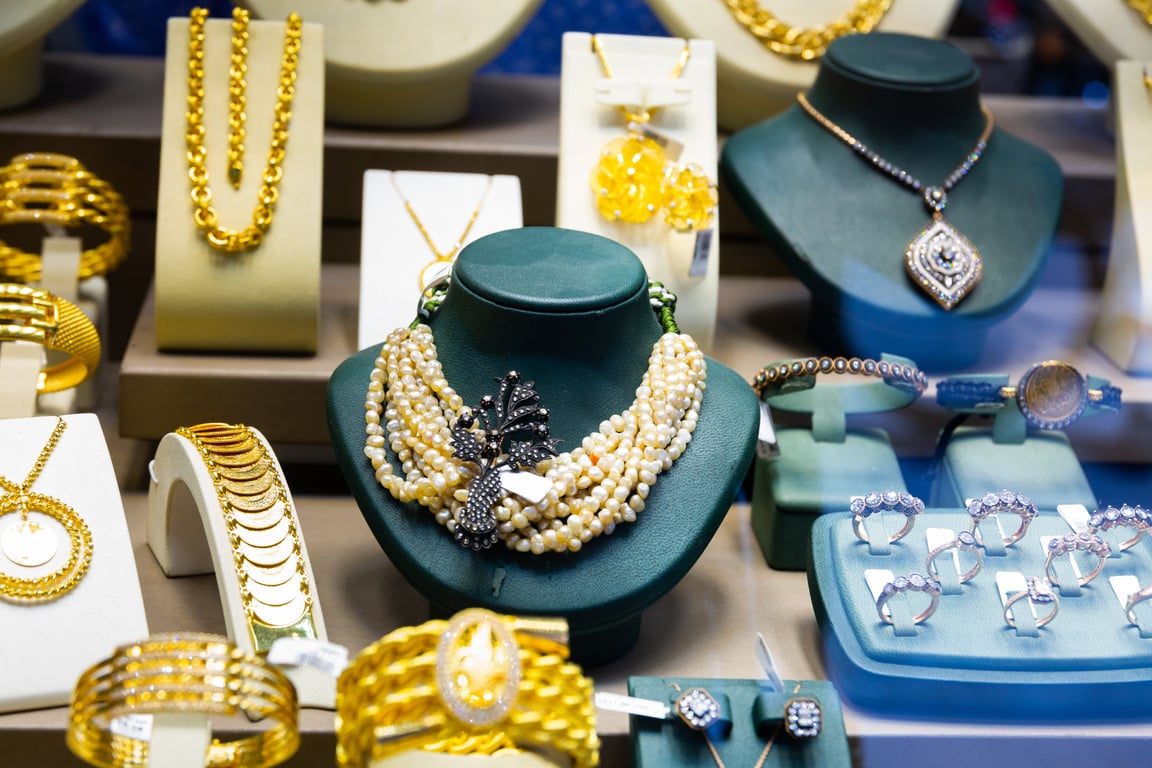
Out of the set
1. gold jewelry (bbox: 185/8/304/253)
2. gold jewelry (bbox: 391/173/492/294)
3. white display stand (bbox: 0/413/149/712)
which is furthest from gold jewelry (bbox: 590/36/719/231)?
white display stand (bbox: 0/413/149/712)

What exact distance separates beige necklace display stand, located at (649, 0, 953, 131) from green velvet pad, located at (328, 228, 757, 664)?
603mm

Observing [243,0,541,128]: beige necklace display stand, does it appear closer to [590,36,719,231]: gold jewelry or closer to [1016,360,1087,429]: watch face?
[590,36,719,231]: gold jewelry

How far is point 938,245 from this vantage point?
4.82 ft

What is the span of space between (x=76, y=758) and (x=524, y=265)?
0.57 meters

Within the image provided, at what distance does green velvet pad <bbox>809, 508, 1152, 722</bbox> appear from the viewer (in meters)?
1.12

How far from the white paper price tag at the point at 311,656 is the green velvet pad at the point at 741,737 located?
0.28 metres

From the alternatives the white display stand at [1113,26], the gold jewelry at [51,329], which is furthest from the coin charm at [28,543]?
the white display stand at [1113,26]

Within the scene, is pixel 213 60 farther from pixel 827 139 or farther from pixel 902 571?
pixel 902 571

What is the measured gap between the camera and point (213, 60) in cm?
148

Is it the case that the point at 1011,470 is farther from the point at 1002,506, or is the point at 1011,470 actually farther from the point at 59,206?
the point at 59,206

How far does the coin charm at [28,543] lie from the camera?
112 cm

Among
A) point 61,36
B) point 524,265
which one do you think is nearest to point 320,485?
point 524,265

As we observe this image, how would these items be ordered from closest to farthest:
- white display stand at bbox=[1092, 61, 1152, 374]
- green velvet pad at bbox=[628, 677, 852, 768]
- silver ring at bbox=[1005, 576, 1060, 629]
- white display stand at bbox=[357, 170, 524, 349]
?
1. green velvet pad at bbox=[628, 677, 852, 768]
2. silver ring at bbox=[1005, 576, 1060, 629]
3. white display stand at bbox=[357, 170, 524, 349]
4. white display stand at bbox=[1092, 61, 1152, 374]

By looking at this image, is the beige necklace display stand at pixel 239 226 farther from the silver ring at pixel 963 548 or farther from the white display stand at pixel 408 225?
the silver ring at pixel 963 548
